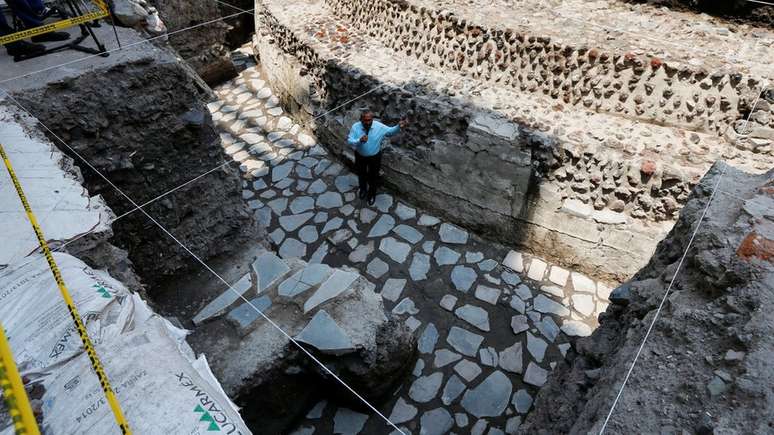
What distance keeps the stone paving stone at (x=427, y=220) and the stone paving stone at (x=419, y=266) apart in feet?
1.62

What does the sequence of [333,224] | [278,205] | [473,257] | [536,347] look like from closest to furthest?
[536,347], [473,257], [333,224], [278,205]

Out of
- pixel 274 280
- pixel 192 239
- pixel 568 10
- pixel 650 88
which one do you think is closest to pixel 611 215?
pixel 650 88

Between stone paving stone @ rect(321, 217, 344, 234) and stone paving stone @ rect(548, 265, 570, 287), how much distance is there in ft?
7.89

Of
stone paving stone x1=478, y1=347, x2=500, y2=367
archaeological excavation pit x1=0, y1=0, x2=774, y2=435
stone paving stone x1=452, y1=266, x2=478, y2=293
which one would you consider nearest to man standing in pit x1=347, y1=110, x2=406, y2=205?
archaeological excavation pit x1=0, y1=0, x2=774, y2=435

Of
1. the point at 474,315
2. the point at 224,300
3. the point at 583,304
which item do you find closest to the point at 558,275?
the point at 583,304

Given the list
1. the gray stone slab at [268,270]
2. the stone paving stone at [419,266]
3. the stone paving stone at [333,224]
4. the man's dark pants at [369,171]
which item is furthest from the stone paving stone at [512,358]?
the man's dark pants at [369,171]

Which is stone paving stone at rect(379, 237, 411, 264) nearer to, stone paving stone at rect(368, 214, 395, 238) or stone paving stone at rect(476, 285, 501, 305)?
stone paving stone at rect(368, 214, 395, 238)

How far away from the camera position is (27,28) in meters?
4.55

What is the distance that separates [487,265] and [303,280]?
6.95 feet

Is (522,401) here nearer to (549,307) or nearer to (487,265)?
(549,307)

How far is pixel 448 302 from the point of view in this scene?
4645 mm

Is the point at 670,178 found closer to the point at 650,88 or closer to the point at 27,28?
the point at 650,88

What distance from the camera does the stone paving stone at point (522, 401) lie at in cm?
383

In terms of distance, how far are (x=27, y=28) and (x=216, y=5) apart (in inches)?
160
